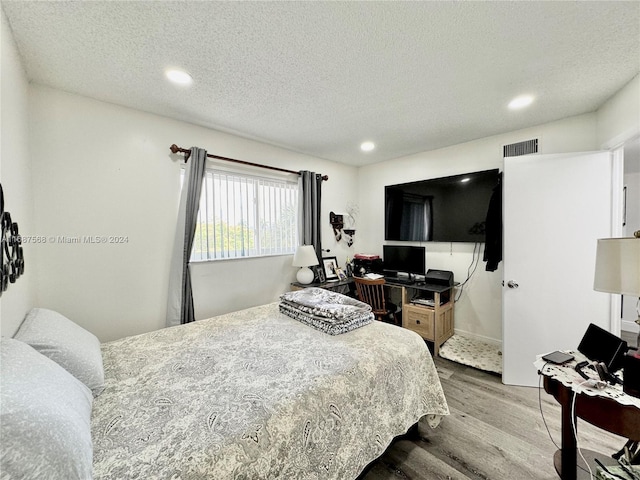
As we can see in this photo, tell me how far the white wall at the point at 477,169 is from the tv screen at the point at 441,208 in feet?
0.49

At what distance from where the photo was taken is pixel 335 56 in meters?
1.65

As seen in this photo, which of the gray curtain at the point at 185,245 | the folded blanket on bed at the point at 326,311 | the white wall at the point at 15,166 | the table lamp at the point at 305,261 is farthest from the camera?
the table lamp at the point at 305,261

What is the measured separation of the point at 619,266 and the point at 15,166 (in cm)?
327

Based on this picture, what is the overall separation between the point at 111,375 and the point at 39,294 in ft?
3.99

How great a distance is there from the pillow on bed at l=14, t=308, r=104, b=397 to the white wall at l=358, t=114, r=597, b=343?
142 inches

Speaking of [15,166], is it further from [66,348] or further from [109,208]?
[66,348]

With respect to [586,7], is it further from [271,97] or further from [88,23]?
[88,23]

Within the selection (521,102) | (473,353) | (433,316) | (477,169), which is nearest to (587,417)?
(433,316)

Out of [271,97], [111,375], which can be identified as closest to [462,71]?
[271,97]

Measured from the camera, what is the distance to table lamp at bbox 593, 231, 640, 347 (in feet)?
3.88

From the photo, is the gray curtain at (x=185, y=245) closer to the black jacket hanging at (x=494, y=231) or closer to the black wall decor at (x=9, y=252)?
the black wall decor at (x=9, y=252)

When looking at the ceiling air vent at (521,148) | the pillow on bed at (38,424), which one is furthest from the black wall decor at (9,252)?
the ceiling air vent at (521,148)

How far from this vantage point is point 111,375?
1.37 metres

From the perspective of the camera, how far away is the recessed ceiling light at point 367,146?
10.9 feet
